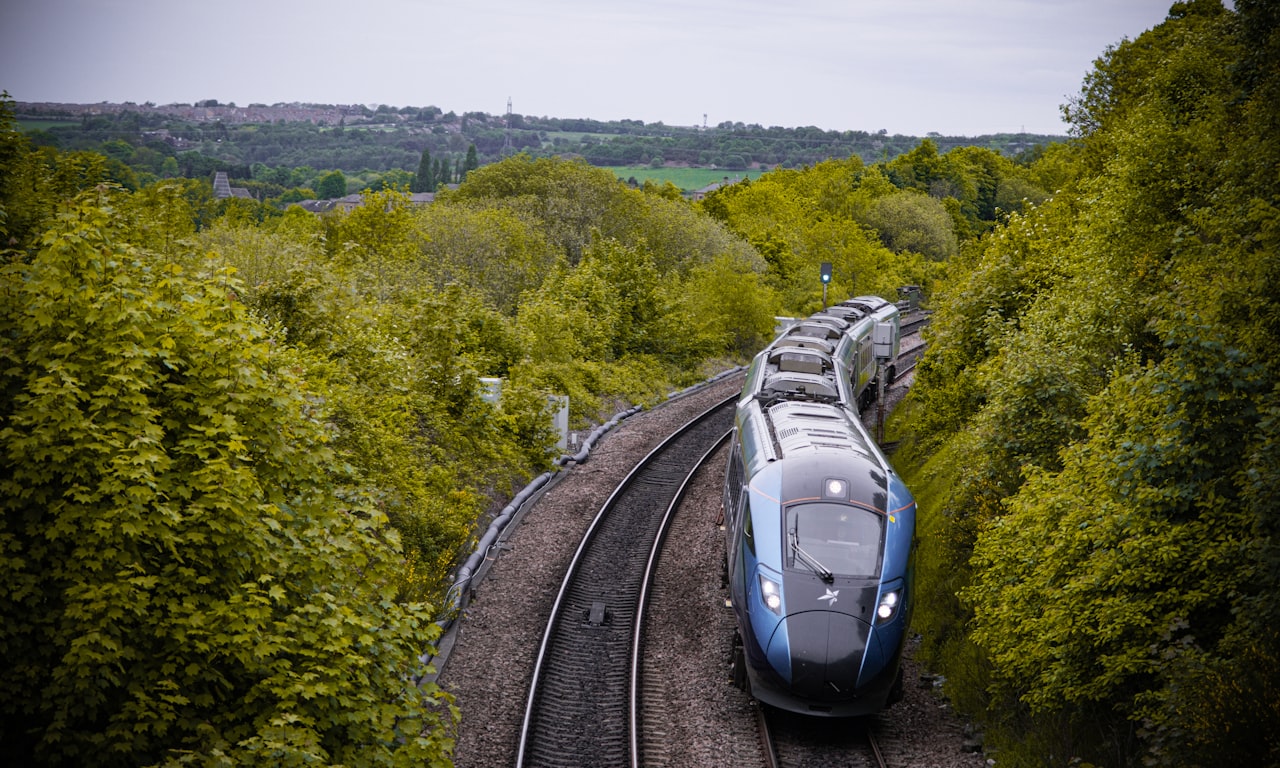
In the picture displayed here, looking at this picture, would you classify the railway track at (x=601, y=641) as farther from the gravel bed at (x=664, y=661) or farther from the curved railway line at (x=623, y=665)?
the gravel bed at (x=664, y=661)

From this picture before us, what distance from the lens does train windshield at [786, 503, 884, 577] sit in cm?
1171

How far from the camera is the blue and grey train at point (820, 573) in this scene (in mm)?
11281

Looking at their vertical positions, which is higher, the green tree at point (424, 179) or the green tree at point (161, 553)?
the green tree at point (424, 179)

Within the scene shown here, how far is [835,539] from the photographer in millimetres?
11992

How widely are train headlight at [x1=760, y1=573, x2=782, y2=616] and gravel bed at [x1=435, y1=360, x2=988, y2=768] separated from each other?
1.86 m

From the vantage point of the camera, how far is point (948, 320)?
22250 millimetres

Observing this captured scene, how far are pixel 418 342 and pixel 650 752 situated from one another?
13614 mm

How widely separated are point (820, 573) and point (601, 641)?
464 centimetres

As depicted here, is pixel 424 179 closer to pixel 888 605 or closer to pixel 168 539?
pixel 888 605

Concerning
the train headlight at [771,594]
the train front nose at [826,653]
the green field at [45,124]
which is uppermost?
the green field at [45,124]

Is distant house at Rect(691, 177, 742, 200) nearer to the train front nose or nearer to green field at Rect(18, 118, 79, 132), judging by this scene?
green field at Rect(18, 118, 79, 132)

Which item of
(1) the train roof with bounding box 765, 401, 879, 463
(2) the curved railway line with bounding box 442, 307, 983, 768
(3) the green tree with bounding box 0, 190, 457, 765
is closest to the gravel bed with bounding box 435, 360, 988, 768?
(2) the curved railway line with bounding box 442, 307, 983, 768

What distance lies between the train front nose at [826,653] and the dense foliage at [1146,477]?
1813mm

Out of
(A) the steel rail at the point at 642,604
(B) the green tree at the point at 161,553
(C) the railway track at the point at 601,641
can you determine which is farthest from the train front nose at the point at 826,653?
(B) the green tree at the point at 161,553
